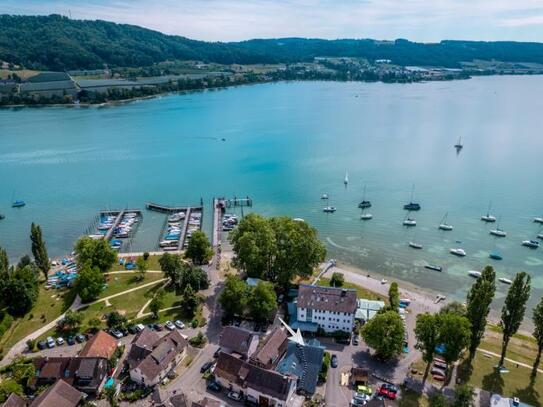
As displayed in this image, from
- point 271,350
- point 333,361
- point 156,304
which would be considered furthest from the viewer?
point 156,304

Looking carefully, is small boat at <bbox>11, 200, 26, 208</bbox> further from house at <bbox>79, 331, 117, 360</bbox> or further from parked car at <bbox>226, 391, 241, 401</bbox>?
parked car at <bbox>226, 391, 241, 401</bbox>

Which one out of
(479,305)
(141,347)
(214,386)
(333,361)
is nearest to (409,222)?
(479,305)

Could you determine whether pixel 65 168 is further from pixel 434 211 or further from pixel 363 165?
pixel 434 211

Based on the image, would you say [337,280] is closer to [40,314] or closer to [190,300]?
[190,300]

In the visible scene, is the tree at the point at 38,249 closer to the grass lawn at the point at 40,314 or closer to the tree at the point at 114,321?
the grass lawn at the point at 40,314

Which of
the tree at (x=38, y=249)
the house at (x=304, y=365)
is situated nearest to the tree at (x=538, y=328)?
the house at (x=304, y=365)
